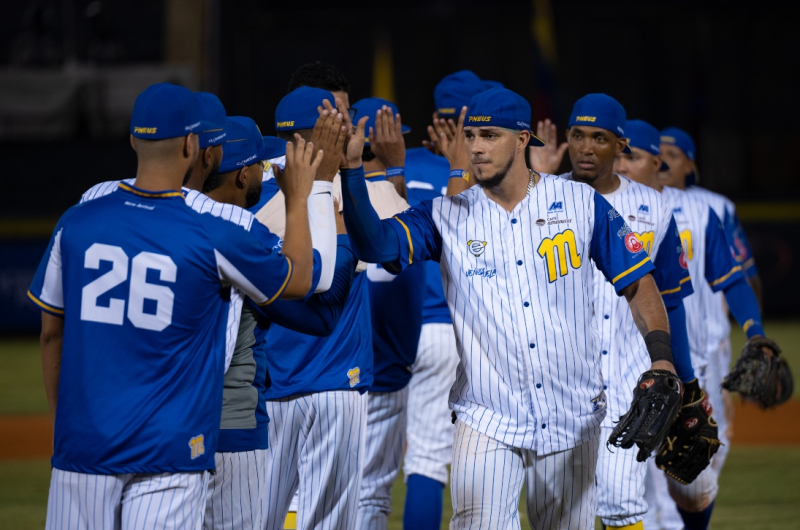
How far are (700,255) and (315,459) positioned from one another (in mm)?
3046

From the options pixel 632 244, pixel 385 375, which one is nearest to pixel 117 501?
pixel 632 244

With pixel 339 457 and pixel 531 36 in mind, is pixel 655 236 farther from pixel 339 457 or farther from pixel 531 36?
pixel 531 36

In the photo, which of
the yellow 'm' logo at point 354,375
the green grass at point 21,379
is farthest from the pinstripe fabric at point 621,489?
the green grass at point 21,379

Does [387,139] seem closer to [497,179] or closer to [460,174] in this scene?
[460,174]

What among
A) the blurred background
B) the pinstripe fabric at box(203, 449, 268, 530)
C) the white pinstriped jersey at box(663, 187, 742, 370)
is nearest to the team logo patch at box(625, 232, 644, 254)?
the pinstripe fabric at box(203, 449, 268, 530)

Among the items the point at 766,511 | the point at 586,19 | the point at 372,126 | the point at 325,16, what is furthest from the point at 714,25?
the point at 372,126

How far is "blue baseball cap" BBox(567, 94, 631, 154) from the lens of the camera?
4.93 m

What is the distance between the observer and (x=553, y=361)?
3.73 meters

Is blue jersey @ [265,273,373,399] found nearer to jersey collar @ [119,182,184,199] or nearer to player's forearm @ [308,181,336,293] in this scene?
player's forearm @ [308,181,336,293]

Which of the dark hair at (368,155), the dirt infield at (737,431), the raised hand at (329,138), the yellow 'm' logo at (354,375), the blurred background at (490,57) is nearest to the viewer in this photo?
the raised hand at (329,138)

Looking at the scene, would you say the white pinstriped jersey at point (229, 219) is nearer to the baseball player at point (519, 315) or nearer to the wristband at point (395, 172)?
the baseball player at point (519, 315)

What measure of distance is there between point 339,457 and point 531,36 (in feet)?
50.1

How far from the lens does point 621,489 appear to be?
4750mm

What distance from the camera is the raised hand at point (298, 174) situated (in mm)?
3047
